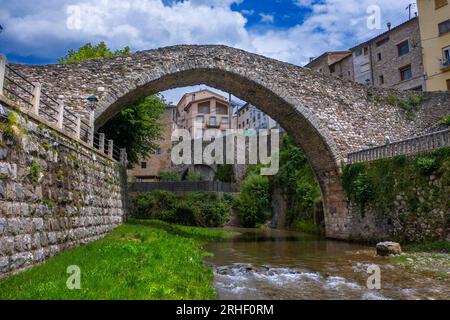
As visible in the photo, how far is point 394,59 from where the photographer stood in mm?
33406

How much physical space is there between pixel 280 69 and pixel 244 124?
45.5 m

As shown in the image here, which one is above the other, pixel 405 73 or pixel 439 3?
pixel 439 3

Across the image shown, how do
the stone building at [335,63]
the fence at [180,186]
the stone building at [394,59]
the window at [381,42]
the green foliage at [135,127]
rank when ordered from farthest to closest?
the stone building at [335,63], the window at [381,42], the stone building at [394,59], the fence at [180,186], the green foliage at [135,127]

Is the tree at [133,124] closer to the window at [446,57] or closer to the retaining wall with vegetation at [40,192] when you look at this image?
the retaining wall with vegetation at [40,192]

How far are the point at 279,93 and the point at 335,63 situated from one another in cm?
2866

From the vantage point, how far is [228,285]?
22.1 feet

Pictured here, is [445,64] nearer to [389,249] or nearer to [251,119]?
[389,249]

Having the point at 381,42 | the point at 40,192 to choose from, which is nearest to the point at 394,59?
the point at 381,42

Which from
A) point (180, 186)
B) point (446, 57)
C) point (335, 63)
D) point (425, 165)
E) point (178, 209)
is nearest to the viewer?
point (425, 165)

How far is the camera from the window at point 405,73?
104 ft

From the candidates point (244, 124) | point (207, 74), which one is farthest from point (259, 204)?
point (244, 124)

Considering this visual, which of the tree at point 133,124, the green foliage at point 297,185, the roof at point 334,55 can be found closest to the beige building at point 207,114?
the roof at point 334,55

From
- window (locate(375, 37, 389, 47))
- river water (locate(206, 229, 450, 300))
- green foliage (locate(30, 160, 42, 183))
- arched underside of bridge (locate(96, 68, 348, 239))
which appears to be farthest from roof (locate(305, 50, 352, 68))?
green foliage (locate(30, 160, 42, 183))

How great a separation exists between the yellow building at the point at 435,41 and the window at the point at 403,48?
1.87m
